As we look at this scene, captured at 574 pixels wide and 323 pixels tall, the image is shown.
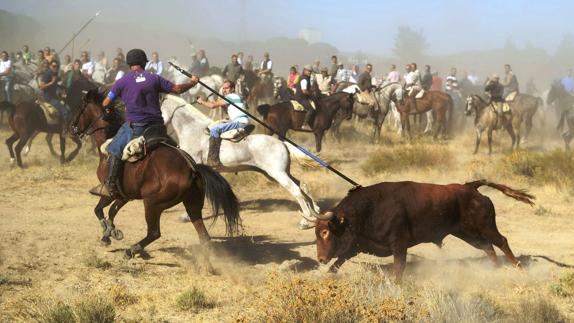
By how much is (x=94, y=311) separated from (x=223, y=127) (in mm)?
5237

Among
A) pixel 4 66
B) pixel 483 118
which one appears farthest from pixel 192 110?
pixel 4 66

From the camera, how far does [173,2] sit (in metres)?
105

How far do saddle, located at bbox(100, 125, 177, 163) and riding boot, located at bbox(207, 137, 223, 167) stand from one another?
8.55ft

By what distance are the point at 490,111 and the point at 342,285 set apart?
1740 cm

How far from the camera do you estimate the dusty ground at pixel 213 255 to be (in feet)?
24.3

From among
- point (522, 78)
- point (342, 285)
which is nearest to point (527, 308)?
point (342, 285)

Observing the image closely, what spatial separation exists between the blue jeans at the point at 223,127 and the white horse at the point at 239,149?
0.58ft

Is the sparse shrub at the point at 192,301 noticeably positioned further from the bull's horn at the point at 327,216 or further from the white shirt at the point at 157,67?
the white shirt at the point at 157,67

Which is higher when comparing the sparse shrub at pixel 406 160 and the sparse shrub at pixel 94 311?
the sparse shrub at pixel 94 311

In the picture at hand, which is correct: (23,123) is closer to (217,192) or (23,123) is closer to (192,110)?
(192,110)

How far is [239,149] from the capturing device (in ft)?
37.1

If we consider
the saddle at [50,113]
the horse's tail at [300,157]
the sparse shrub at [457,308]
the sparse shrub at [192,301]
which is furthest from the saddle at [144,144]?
the saddle at [50,113]

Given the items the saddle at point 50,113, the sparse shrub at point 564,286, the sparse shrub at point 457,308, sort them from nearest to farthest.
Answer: the sparse shrub at point 457,308, the sparse shrub at point 564,286, the saddle at point 50,113

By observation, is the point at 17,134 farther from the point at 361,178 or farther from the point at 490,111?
the point at 490,111
